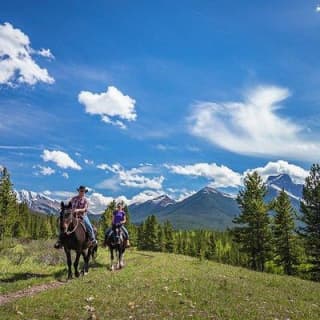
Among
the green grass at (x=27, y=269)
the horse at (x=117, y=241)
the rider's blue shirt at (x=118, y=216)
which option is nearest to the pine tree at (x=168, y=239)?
the green grass at (x=27, y=269)

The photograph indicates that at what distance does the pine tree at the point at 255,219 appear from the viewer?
49.7 meters

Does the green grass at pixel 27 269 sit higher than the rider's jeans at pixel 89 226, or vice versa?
the rider's jeans at pixel 89 226

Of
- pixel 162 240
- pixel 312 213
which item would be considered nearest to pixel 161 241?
pixel 162 240

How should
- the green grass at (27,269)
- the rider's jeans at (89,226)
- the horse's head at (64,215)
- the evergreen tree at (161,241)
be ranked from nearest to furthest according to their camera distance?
the green grass at (27,269) → the horse's head at (64,215) → the rider's jeans at (89,226) → the evergreen tree at (161,241)

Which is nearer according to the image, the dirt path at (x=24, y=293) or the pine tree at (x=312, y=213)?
the dirt path at (x=24, y=293)

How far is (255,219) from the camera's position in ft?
164

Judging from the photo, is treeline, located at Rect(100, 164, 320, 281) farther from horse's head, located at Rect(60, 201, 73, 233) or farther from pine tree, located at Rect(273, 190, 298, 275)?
horse's head, located at Rect(60, 201, 73, 233)

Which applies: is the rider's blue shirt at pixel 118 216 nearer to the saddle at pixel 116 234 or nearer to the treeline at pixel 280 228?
the saddle at pixel 116 234

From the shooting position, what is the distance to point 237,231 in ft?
174

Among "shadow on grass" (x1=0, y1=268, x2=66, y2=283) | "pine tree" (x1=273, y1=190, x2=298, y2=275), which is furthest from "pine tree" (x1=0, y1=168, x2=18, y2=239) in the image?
"shadow on grass" (x1=0, y1=268, x2=66, y2=283)

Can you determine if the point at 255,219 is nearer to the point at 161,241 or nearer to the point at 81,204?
the point at 81,204

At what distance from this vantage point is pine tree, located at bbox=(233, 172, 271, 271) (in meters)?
49.7

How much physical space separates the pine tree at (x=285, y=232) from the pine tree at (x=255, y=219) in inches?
82.6

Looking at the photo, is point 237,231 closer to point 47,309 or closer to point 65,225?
point 65,225
